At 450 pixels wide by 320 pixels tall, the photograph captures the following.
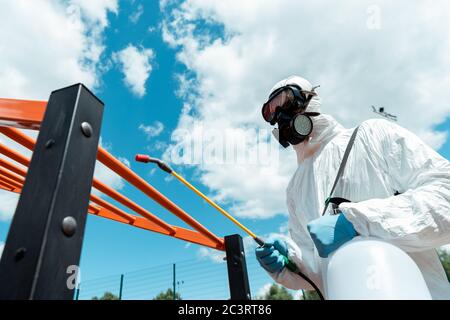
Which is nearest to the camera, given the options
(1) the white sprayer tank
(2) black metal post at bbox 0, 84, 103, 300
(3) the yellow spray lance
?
(2) black metal post at bbox 0, 84, 103, 300

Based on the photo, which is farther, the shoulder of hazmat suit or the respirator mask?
the respirator mask

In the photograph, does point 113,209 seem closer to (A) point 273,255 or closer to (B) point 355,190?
(A) point 273,255

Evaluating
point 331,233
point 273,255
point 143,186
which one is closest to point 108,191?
point 143,186

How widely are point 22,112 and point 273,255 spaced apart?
1328 millimetres

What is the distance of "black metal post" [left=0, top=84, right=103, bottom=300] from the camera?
2.00 ft

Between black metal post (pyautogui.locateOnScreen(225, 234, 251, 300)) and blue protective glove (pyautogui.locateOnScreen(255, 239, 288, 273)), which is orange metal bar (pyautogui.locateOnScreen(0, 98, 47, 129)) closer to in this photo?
blue protective glove (pyautogui.locateOnScreen(255, 239, 288, 273))

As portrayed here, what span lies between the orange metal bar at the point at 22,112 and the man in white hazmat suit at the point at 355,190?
105 centimetres

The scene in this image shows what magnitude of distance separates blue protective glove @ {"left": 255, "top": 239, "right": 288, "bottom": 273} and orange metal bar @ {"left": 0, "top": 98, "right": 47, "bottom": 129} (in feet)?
4.09

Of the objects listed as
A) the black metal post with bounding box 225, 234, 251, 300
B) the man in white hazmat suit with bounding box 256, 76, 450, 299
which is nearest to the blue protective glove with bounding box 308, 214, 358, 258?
the man in white hazmat suit with bounding box 256, 76, 450, 299

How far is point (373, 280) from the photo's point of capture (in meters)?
0.88

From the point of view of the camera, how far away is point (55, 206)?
0.66 meters

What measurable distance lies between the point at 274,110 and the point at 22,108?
4.34 feet
